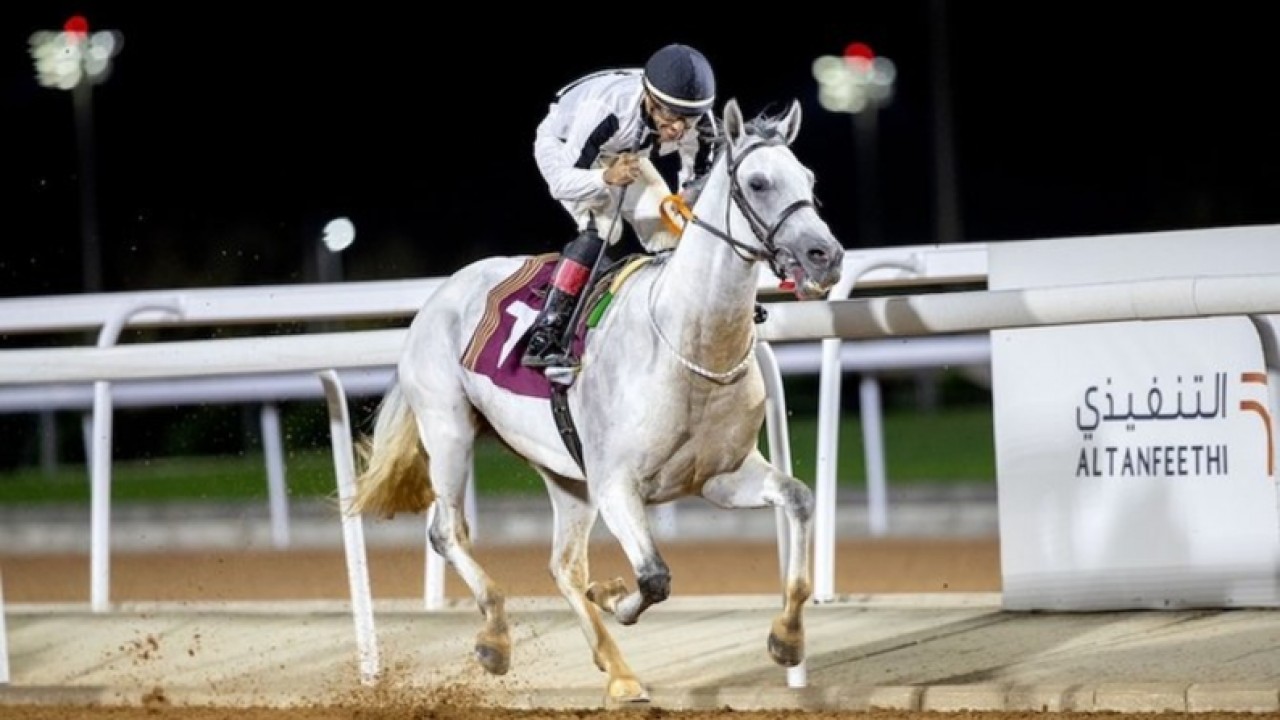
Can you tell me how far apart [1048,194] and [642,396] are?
30.5 meters

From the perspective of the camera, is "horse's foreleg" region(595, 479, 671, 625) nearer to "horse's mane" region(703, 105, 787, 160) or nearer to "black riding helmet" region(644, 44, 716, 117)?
"horse's mane" region(703, 105, 787, 160)

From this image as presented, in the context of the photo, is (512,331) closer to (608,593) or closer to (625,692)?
(608,593)

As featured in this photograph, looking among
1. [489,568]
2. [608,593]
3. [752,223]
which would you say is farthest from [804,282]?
[489,568]

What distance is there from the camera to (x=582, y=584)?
22.2ft

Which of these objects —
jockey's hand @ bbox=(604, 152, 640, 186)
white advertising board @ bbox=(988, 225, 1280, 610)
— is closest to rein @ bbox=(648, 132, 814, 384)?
jockey's hand @ bbox=(604, 152, 640, 186)

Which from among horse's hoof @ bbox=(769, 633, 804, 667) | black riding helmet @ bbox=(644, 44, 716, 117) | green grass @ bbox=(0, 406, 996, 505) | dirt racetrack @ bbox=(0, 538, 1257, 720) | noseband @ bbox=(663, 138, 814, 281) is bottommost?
green grass @ bbox=(0, 406, 996, 505)

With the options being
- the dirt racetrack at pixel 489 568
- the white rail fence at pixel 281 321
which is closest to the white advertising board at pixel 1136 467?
the white rail fence at pixel 281 321

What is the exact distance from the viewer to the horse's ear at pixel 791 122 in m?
5.90

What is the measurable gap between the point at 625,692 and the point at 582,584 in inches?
23.7

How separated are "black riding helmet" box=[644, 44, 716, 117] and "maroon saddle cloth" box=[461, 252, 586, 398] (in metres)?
0.74

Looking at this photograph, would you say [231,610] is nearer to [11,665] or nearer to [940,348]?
[11,665]

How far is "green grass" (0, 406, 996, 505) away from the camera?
632 inches

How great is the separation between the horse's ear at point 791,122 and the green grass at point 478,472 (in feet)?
29.1

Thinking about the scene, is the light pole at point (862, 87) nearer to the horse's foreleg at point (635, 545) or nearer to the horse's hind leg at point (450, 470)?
the horse's hind leg at point (450, 470)
